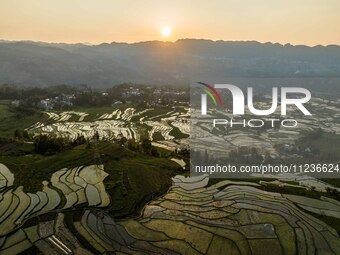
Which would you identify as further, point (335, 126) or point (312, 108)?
point (312, 108)

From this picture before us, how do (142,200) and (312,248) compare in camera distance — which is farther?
(142,200)

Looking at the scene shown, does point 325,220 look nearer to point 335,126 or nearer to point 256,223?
point 256,223

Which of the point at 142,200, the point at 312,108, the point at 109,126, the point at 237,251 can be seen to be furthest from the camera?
the point at 312,108

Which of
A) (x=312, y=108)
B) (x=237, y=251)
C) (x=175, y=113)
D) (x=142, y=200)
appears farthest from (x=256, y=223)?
(x=312, y=108)

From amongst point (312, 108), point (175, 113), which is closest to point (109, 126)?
point (175, 113)

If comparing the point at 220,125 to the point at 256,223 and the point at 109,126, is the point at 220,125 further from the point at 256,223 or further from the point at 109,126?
the point at 256,223

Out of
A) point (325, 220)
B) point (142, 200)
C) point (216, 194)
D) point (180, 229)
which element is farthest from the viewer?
point (216, 194)

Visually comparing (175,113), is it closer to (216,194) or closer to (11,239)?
(216,194)

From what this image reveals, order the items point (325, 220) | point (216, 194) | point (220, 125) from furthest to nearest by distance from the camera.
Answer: point (220, 125), point (216, 194), point (325, 220)

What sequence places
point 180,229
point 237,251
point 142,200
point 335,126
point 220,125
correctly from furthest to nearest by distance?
1. point 335,126
2. point 220,125
3. point 142,200
4. point 180,229
5. point 237,251
